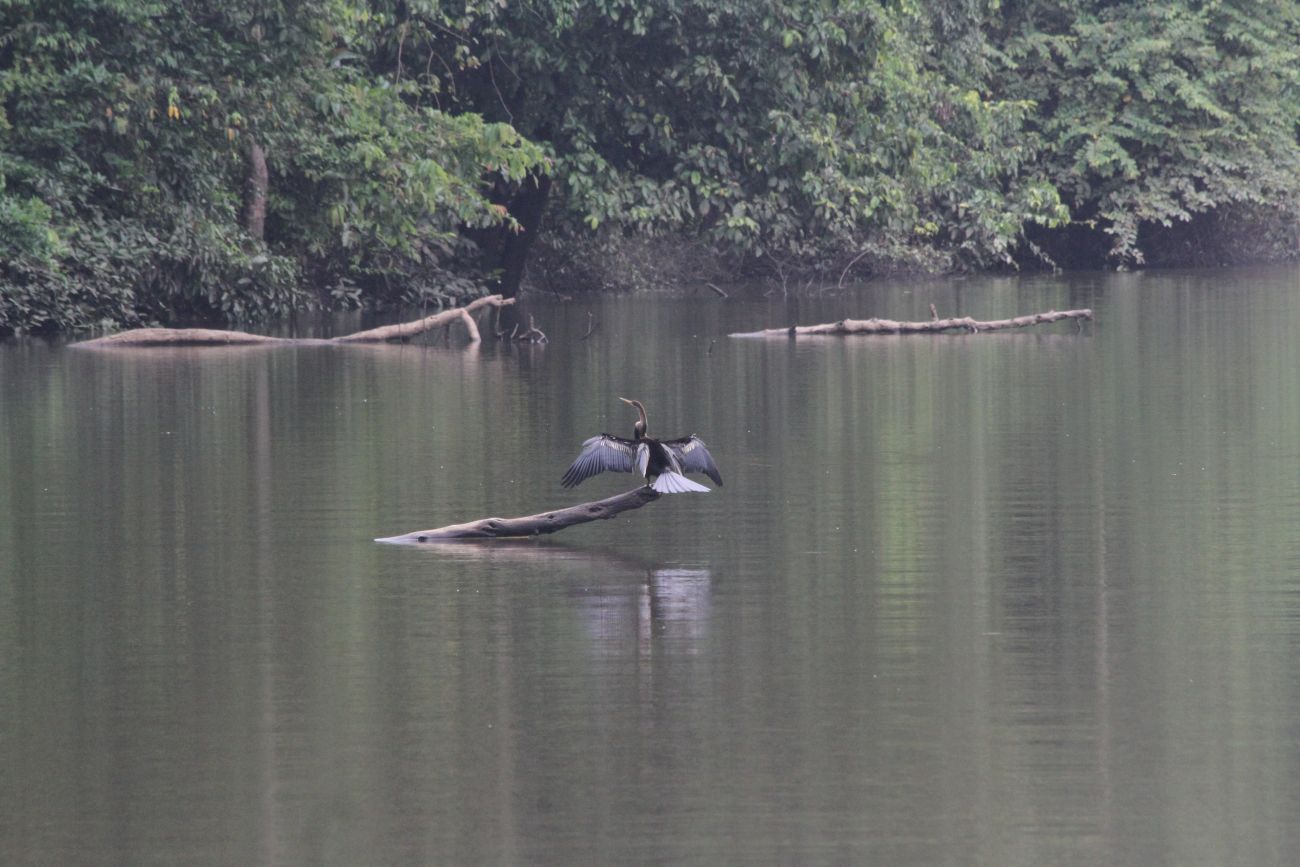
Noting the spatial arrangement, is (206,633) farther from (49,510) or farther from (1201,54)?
(1201,54)

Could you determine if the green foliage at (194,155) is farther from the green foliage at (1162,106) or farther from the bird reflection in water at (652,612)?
the green foliage at (1162,106)

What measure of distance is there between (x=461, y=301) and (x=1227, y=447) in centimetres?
1994

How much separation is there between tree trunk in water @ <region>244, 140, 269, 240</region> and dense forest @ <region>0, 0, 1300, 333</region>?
0.07 metres

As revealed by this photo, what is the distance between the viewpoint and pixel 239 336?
983 inches

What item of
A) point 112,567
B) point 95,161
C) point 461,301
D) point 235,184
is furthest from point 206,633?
point 461,301

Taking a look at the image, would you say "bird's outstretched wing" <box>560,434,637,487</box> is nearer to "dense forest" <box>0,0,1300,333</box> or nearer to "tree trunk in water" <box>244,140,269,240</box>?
"dense forest" <box>0,0,1300,333</box>

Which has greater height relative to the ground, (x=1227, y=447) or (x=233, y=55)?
(x=233, y=55)

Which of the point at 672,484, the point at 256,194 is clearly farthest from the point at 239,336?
the point at 672,484

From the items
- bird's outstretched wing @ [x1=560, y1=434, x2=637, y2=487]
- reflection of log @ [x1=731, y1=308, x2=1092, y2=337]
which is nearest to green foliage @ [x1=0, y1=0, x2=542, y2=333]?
reflection of log @ [x1=731, y1=308, x2=1092, y2=337]

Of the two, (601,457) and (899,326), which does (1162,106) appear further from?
(601,457)

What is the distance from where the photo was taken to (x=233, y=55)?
89.8 ft

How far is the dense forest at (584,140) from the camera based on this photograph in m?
26.2

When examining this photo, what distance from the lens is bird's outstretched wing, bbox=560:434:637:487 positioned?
36.1 ft

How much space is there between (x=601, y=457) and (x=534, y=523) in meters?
0.46
